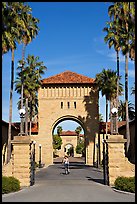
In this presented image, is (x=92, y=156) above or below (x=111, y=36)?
below

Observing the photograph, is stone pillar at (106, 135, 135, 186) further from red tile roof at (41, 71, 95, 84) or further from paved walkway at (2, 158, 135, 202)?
red tile roof at (41, 71, 95, 84)

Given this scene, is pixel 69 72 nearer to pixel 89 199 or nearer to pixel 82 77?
pixel 82 77

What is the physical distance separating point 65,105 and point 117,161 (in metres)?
31.7

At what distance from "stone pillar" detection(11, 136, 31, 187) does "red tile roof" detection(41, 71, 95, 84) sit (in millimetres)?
32231

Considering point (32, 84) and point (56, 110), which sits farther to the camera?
point (56, 110)

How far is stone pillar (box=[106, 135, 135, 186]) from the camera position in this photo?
16.5m

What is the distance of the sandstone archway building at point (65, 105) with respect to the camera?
1868 inches

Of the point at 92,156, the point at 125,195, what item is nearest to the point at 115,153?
the point at 125,195

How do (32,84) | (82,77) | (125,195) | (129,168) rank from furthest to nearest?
(82,77) < (32,84) < (129,168) < (125,195)

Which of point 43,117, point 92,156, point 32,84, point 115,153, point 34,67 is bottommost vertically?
point 92,156

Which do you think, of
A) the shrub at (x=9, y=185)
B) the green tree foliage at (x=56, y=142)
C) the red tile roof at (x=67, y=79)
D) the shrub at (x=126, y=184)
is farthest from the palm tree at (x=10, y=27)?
the green tree foliage at (x=56, y=142)

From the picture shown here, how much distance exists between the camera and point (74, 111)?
47.9 metres

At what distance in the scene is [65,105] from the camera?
48.1 m

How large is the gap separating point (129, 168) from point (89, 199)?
18.2 feet
